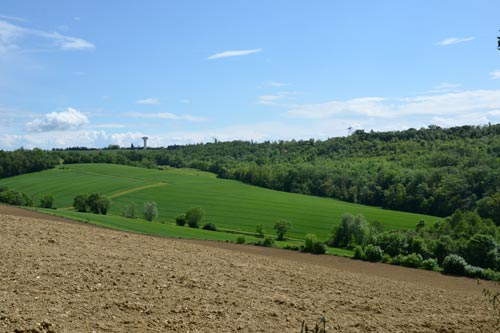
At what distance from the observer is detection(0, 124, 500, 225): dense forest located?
8925 cm

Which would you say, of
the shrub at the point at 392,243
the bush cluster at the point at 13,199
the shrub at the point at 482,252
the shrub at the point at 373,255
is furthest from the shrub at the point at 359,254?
the bush cluster at the point at 13,199

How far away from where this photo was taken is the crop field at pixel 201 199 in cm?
7294

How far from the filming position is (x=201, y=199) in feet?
294

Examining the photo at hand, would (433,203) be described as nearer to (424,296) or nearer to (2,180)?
(424,296)

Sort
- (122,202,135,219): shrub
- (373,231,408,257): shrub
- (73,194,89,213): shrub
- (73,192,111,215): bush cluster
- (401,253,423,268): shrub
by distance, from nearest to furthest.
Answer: (401,253,423,268): shrub, (373,231,408,257): shrub, (73,192,111,215): bush cluster, (73,194,89,213): shrub, (122,202,135,219): shrub

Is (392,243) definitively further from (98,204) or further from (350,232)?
(98,204)

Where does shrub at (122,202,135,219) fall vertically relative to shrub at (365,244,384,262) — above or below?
below

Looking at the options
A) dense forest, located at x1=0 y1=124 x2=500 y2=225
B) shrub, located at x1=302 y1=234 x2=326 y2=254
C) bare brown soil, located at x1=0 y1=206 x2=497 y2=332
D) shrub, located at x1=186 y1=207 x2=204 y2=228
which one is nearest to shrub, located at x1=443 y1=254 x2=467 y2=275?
shrub, located at x1=302 y1=234 x2=326 y2=254

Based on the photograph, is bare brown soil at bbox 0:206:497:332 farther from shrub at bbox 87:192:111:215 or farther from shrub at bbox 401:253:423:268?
shrub at bbox 87:192:111:215

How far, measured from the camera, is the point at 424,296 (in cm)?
2242

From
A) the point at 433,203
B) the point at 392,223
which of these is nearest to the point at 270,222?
the point at 392,223

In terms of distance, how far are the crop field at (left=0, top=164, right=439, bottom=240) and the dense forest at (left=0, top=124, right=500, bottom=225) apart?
7778mm

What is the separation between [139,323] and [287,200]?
82733 mm

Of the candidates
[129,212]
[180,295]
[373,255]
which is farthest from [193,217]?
[180,295]
